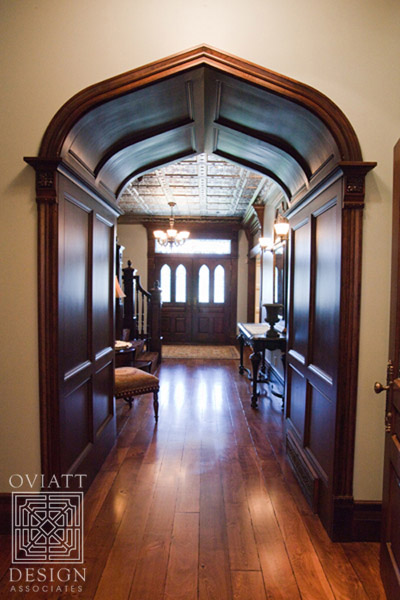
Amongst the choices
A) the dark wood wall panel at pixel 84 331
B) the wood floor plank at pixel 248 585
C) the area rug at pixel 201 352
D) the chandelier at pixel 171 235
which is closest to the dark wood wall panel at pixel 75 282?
the dark wood wall panel at pixel 84 331

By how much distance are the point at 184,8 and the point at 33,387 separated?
2340mm

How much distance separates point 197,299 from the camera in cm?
956

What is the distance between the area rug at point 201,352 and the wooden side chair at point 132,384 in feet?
12.7

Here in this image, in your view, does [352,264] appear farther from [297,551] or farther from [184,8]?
[184,8]

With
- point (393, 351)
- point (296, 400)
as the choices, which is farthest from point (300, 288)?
point (393, 351)

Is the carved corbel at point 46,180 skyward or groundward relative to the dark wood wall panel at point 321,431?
skyward

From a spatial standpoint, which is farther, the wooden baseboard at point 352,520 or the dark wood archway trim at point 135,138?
the dark wood archway trim at point 135,138

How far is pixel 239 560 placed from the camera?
6.19 ft

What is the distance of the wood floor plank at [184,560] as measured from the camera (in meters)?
1.68

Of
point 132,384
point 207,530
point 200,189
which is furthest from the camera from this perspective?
point 200,189

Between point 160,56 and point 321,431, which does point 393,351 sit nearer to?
point 321,431

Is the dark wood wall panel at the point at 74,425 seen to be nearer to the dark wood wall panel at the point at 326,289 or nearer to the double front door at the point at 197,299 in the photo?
the dark wood wall panel at the point at 326,289

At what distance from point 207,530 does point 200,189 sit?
18.8ft

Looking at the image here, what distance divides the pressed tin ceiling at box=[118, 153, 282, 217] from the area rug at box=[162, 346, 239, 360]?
321 cm
